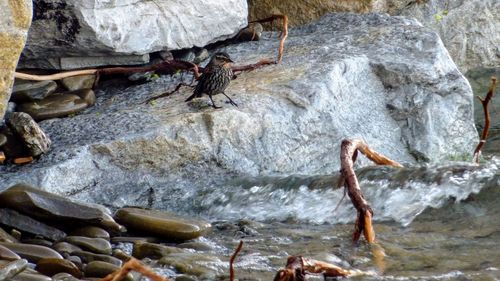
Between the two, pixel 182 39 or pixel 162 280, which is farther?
pixel 182 39

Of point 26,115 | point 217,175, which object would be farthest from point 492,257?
point 26,115

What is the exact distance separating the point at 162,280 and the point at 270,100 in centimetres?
372

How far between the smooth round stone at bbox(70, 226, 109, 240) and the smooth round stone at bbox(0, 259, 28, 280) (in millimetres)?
818

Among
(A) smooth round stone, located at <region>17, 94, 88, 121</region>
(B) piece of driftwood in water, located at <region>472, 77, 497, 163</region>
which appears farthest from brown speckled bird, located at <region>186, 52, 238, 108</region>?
(B) piece of driftwood in water, located at <region>472, 77, 497, 163</region>

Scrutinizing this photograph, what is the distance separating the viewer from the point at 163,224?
18.4ft

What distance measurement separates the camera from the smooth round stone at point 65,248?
5.14m

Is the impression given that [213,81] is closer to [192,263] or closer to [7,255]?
[192,263]

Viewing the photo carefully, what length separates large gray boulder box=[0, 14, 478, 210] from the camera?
6.28m

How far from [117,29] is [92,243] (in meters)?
2.36

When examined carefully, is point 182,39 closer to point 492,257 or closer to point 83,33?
point 83,33

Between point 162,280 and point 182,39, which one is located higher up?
point 162,280

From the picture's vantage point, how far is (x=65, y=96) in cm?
717

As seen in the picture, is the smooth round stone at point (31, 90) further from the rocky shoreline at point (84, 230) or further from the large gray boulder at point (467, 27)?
the large gray boulder at point (467, 27)

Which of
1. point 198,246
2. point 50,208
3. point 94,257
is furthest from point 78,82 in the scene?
point 94,257
